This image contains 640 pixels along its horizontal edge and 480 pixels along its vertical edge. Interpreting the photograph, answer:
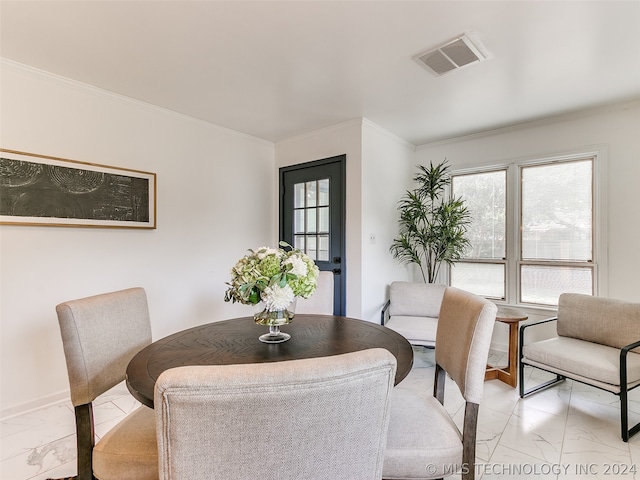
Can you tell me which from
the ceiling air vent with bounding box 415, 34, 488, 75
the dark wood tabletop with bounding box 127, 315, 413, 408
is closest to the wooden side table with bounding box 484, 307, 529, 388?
the dark wood tabletop with bounding box 127, 315, 413, 408

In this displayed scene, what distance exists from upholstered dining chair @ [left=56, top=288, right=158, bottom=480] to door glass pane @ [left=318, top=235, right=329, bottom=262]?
7.10ft

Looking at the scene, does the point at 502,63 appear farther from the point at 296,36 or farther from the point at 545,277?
the point at 545,277

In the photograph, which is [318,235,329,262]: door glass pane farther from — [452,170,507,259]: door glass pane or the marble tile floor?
[452,170,507,259]: door glass pane

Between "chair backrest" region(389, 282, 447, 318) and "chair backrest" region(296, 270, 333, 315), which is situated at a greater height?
"chair backrest" region(296, 270, 333, 315)

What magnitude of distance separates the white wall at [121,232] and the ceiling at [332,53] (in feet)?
0.76

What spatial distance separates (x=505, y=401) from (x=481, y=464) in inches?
35.4

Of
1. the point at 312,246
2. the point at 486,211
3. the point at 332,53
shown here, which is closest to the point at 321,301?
the point at 312,246

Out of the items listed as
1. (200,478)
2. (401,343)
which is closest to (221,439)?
(200,478)

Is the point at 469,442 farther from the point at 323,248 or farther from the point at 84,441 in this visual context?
the point at 323,248

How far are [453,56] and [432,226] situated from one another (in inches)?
72.3

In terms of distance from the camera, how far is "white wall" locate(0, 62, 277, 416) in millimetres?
2273

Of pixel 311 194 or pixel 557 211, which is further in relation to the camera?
pixel 311 194

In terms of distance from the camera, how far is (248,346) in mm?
1470

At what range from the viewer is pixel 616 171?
2.94m
